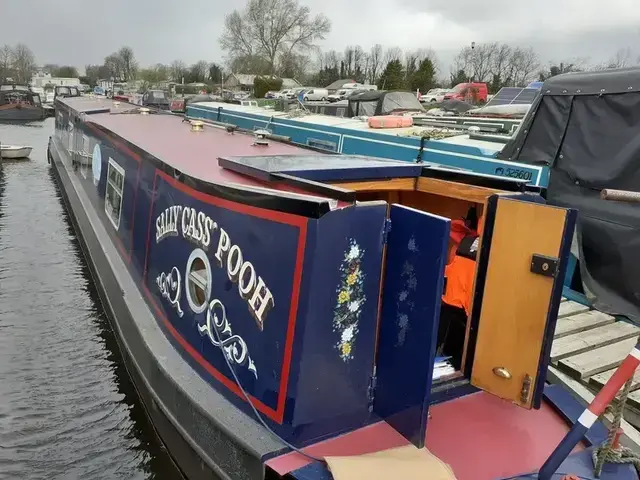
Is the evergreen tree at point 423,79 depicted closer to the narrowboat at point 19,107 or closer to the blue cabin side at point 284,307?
the narrowboat at point 19,107

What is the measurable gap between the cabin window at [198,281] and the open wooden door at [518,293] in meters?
1.59

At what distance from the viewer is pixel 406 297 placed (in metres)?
2.62

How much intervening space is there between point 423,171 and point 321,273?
4.64 feet

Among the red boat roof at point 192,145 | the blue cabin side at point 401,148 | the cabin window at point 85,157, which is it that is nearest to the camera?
the red boat roof at point 192,145

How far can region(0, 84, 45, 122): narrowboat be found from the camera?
31.0 meters

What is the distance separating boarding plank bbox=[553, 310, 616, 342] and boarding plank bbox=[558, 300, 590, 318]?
5cm

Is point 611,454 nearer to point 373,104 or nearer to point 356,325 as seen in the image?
point 356,325

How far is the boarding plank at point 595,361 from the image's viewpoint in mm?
3850

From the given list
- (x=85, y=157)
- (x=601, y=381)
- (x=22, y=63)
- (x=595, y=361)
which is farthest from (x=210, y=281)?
(x=22, y=63)

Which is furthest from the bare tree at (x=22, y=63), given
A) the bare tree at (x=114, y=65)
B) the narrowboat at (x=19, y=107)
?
the narrowboat at (x=19, y=107)

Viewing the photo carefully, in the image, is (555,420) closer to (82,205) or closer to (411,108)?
(82,205)

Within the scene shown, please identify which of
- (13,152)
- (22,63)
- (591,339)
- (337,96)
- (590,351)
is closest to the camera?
(590,351)

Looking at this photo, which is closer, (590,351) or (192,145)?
(590,351)

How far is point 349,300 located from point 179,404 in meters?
1.42
